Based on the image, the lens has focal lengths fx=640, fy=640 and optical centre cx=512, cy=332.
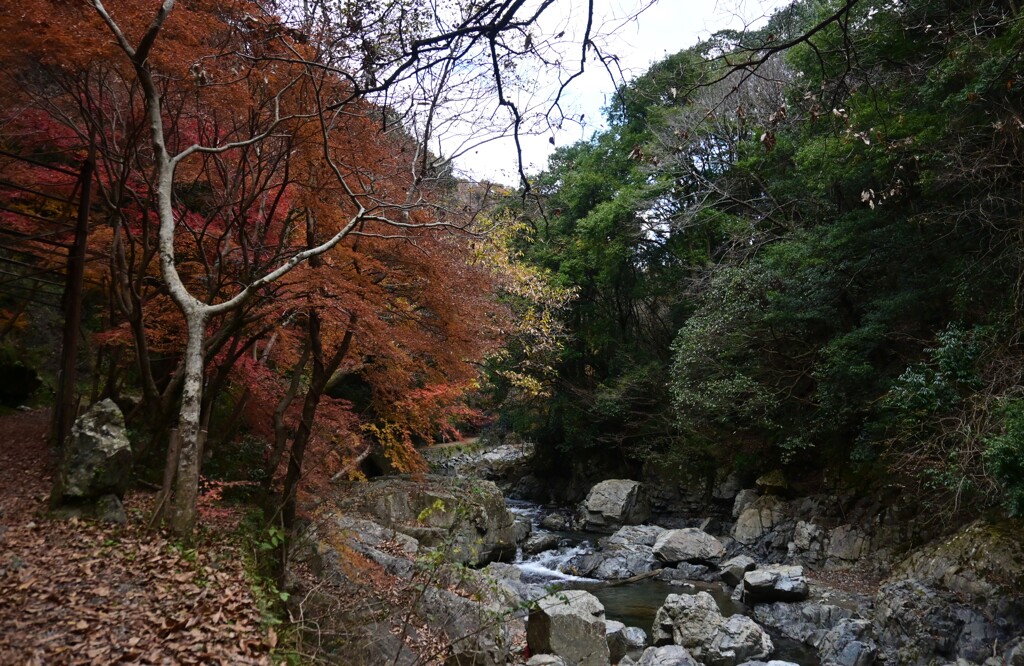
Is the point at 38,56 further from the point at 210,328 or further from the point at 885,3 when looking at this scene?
the point at 885,3

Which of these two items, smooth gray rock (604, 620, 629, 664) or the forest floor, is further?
smooth gray rock (604, 620, 629, 664)

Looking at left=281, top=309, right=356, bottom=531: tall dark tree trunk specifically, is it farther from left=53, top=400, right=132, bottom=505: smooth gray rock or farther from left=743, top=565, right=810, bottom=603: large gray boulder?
left=743, top=565, right=810, bottom=603: large gray boulder

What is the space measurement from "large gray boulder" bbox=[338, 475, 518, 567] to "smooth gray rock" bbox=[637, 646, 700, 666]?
297 cm

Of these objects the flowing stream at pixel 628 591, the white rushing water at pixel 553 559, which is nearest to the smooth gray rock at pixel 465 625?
the flowing stream at pixel 628 591

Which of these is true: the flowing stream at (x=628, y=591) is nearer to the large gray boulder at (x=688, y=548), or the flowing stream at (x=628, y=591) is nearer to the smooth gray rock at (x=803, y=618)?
the smooth gray rock at (x=803, y=618)

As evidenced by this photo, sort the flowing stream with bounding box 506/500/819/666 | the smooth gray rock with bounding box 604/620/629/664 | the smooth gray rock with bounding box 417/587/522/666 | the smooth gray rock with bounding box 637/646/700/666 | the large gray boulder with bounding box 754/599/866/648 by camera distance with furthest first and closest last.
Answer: the large gray boulder with bounding box 754/599/866/648, the flowing stream with bounding box 506/500/819/666, the smooth gray rock with bounding box 604/620/629/664, the smooth gray rock with bounding box 637/646/700/666, the smooth gray rock with bounding box 417/587/522/666

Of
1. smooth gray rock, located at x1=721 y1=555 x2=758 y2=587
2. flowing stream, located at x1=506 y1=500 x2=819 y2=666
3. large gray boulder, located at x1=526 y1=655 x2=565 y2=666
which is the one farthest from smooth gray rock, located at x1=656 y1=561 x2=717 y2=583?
large gray boulder, located at x1=526 y1=655 x2=565 y2=666

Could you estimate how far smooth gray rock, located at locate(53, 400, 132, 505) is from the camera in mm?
5973

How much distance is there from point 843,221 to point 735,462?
6726 millimetres

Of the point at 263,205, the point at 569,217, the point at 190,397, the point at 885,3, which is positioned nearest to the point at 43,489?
the point at 190,397

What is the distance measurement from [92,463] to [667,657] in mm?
6854

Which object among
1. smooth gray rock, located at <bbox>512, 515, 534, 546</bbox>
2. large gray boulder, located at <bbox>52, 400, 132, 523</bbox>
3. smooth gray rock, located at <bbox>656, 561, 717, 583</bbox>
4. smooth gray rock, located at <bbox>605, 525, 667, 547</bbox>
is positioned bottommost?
smooth gray rock, located at <bbox>512, 515, 534, 546</bbox>

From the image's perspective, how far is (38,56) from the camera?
755 centimetres

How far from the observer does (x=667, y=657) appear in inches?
317
